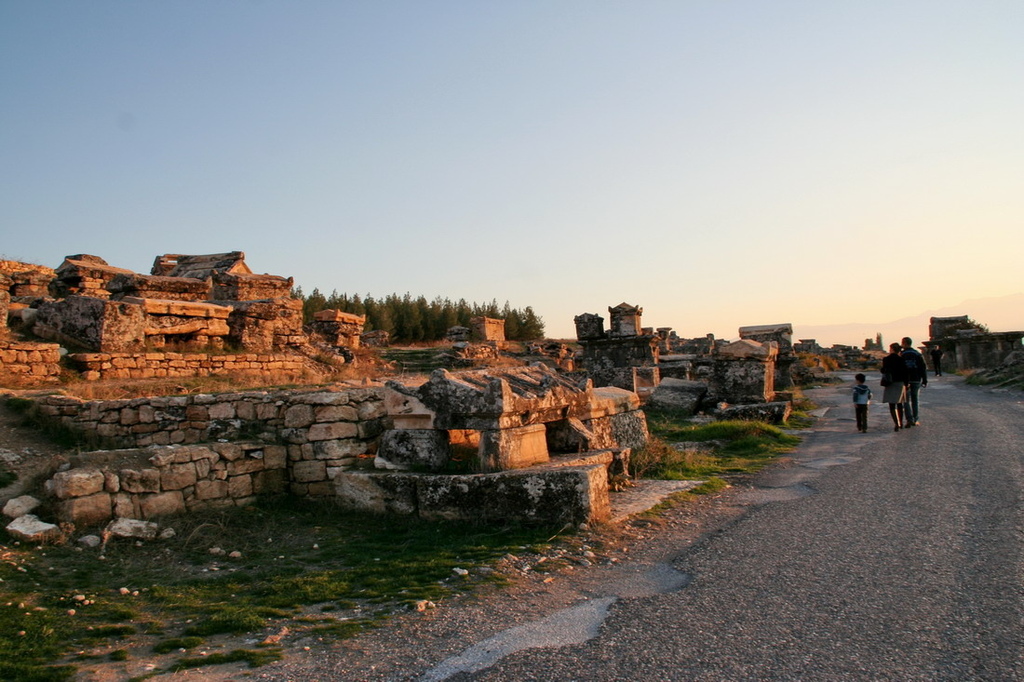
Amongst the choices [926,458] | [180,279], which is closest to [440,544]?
[926,458]

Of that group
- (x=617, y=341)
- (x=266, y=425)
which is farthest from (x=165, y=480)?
(x=617, y=341)

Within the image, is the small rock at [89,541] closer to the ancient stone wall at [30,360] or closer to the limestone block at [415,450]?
Result: the limestone block at [415,450]

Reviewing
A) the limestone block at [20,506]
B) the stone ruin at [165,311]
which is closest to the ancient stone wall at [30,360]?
the stone ruin at [165,311]

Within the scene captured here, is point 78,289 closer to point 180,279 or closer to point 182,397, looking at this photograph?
point 180,279

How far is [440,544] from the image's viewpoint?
5.12 meters

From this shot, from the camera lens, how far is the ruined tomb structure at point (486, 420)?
234 inches

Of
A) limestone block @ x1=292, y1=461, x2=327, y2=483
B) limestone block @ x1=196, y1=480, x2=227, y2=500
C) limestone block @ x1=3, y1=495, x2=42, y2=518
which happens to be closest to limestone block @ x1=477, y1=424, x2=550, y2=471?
limestone block @ x1=292, y1=461, x2=327, y2=483

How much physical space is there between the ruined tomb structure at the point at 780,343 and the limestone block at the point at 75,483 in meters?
17.7

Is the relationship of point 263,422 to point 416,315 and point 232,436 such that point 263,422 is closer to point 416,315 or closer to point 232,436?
point 232,436

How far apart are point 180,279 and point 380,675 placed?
1169 centimetres

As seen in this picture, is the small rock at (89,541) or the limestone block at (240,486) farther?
the limestone block at (240,486)

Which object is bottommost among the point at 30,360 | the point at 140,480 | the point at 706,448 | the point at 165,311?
the point at 706,448

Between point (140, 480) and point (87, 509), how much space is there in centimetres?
43

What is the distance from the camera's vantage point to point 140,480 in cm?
562
